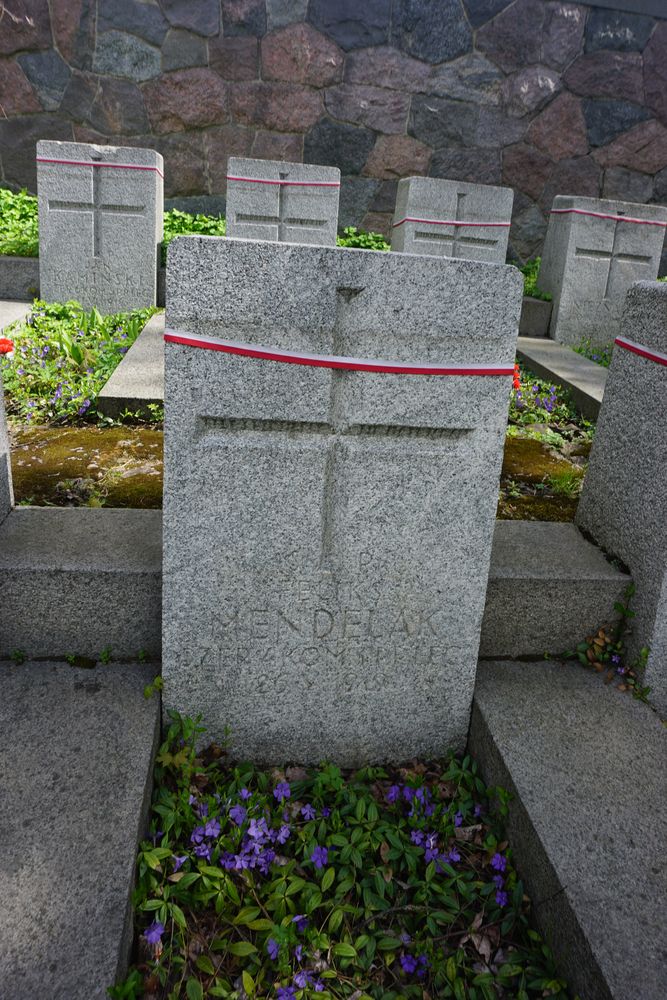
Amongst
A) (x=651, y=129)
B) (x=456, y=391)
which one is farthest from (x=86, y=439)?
(x=651, y=129)

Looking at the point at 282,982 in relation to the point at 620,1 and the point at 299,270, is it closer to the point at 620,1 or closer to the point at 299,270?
the point at 299,270

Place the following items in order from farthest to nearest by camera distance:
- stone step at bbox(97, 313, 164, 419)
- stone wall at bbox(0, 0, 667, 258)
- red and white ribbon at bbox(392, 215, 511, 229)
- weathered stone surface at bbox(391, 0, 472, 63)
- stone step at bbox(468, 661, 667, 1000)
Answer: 1. weathered stone surface at bbox(391, 0, 472, 63)
2. stone wall at bbox(0, 0, 667, 258)
3. red and white ribbon at bbox(392, 215, 511, 229)
4. stone step at bbox(97, 313, 164, 419)
5. stone step at bbox(468, 661, 667, 1000)

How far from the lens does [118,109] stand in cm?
780

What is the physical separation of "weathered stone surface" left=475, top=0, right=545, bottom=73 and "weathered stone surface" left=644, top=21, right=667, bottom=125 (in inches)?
54.0

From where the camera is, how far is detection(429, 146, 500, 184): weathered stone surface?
848cm

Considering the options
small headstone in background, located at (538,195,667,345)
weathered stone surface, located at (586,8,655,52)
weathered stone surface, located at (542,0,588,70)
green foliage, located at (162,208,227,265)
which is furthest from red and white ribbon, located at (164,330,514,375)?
weathered stone surface, located at (586,8,655,52)

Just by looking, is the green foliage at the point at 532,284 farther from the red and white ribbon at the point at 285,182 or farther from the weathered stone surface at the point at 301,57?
the weathered stone surface at the point at 301,57

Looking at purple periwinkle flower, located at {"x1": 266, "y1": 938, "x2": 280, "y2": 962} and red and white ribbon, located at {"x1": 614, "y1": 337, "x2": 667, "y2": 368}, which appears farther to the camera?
red and white ribbon, located at {"x1": 614, "y1": 337, "x2": 667, "y2": 368}

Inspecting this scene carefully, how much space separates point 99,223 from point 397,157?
4358mm

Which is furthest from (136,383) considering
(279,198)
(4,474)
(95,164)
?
(279,198)

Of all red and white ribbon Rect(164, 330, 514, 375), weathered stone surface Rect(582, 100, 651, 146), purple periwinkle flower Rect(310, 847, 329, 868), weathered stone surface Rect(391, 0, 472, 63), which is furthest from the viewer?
weathered stone surface Rect(582, 100, 651, 146)

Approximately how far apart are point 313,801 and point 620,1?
9704mm

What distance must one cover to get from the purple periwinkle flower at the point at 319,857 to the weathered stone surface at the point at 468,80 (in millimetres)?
8562

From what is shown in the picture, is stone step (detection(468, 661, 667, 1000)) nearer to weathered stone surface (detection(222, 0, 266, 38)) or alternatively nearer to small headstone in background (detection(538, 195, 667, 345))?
small headstone in background (detection(538, 195, 667, 345))
